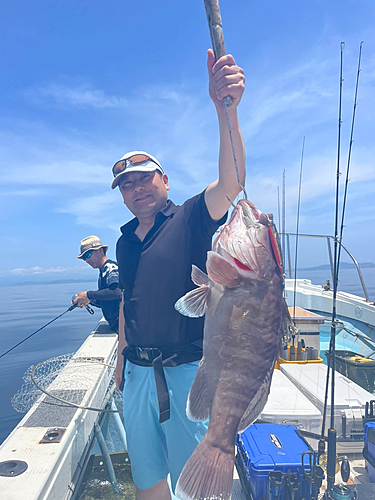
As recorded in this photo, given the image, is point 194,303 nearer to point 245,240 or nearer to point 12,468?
point 245,240

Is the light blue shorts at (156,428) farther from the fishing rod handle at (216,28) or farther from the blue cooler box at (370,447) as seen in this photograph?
the blue cooler box at (370,447)

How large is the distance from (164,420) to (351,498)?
158 cm

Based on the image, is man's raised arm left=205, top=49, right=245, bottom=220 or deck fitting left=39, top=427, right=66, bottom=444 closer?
man's raised arm left=205, top=49, right=245, bottom=220

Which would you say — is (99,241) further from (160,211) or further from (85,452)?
(160,211)

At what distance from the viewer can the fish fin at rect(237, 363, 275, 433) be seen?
1492 mm

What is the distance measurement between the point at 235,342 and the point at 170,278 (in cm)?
75

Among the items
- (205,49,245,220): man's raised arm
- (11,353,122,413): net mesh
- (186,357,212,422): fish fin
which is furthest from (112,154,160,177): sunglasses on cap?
(11,353,122,413): net mesh

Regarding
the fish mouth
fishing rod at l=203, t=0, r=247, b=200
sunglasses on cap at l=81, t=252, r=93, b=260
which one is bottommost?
the fish mouth

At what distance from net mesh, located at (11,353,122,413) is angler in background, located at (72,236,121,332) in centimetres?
114

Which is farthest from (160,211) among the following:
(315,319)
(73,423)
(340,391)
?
(315,319)

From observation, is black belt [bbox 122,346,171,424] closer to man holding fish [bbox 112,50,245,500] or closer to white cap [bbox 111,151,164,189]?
man holding fish [bbox 112,50,245,500]

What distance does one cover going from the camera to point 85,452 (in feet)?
11.0

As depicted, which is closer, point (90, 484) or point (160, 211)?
point (160, 211)

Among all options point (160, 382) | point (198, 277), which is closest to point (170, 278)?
point (198, 277)
